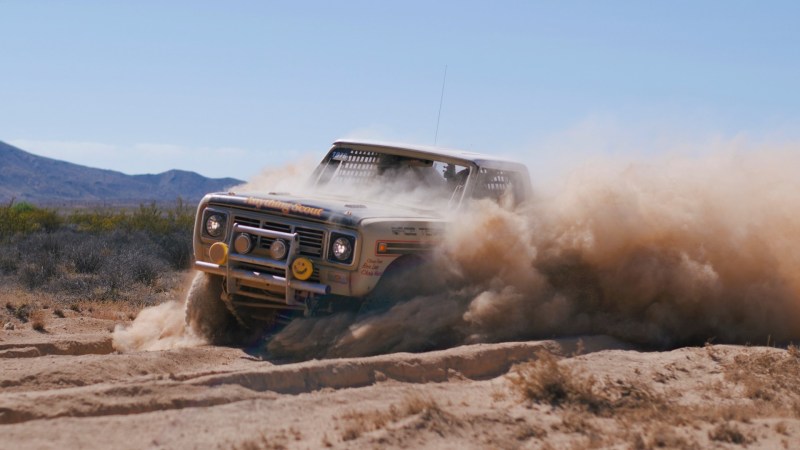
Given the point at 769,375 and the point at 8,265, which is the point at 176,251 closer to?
the point at 8,265

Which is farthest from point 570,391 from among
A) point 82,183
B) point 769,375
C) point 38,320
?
point 82,183

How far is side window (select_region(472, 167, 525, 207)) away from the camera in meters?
9.65

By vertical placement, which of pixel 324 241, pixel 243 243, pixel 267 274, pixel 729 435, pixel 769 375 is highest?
pixel 324 241

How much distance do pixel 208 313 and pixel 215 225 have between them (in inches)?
36.2

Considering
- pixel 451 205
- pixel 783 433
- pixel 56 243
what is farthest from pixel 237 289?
pixel 56 243

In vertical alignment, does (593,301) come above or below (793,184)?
below

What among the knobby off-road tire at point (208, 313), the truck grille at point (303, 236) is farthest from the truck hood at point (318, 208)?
the knobby off-road tire at point (208, 313)

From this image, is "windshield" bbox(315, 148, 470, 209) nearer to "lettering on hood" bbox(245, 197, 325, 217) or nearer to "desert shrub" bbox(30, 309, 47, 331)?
"lettering on hood" bbox(245, 197, 325, 217)

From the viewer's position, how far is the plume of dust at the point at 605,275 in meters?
8.36

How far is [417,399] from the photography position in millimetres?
5867

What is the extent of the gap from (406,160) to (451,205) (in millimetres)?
865

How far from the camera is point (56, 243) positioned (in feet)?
64.0

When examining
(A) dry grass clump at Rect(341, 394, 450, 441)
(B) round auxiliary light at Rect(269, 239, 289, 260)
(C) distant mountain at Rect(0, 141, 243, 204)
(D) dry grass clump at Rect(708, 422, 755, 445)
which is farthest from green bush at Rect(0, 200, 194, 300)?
(C) distant mountain at Rect(0, 141, 243, 204)

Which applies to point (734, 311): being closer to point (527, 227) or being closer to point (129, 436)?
point (527, 227)
